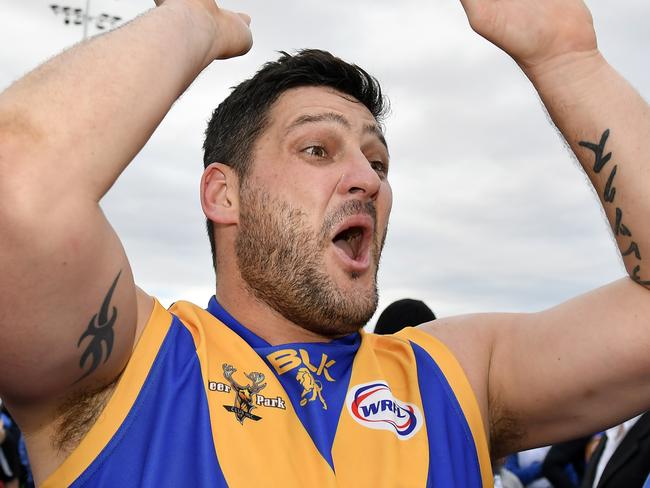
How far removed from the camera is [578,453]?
21.6 feet

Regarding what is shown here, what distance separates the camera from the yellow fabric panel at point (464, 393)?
8.35 ft

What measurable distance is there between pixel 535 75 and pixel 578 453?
515cm

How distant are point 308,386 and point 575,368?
967 millimetres

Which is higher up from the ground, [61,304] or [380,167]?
[61,304]

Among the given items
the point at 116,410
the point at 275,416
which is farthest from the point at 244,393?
the point at 116,410

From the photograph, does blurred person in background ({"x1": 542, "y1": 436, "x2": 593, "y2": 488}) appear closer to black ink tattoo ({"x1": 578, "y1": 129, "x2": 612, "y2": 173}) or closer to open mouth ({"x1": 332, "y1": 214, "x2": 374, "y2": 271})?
open mouth ({"x1": 332, "y1": 214, "x2": 374, "y2": 271})

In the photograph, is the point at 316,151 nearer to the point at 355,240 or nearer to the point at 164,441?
the point at 355,240

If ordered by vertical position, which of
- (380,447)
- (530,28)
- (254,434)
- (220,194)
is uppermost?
(530,28)

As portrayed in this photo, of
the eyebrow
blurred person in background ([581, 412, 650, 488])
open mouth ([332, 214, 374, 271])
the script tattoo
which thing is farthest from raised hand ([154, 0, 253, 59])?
blurred person in background ([581, 412, 650, 488])

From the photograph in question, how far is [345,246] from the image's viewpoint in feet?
9.35

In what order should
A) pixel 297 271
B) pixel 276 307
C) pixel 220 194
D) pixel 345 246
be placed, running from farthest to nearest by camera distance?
pixel 220 194 < pixel 345 246 < pixel 276 307 < pixel 297 271

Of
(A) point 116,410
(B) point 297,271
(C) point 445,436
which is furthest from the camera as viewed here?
(B) point 297,271

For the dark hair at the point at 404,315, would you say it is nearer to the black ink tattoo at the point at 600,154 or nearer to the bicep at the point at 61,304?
the black ink tattoo at the point at 600,154

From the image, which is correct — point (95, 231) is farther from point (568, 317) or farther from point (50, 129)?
point (568, 317)
